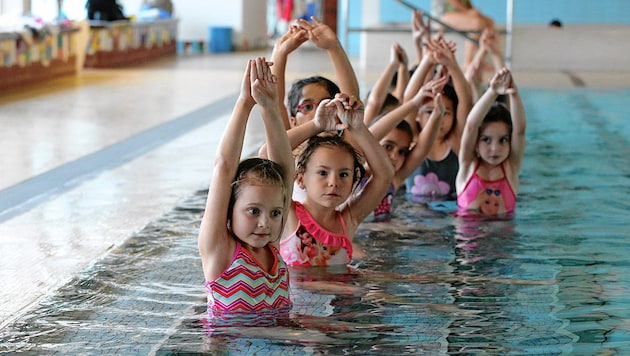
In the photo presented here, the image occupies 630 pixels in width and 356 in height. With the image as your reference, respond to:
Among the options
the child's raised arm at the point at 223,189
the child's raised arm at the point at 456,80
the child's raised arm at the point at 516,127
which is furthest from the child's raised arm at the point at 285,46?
the child's raised arm at the point at 456,80

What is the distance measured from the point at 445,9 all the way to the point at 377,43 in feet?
8.75

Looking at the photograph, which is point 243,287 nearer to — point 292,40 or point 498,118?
point 292,40

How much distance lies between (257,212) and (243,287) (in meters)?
0.27

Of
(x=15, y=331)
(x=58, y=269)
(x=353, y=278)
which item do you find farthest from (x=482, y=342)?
(x=58, y=269)

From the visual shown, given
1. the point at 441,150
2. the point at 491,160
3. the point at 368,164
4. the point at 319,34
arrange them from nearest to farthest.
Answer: the point at 368,164 → the point at 319,34 → the point at 491,160 → the point at 441,150

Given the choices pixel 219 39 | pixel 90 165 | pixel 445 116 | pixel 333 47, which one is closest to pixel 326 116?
pixel 333 47

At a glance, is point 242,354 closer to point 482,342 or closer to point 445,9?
point 482,342

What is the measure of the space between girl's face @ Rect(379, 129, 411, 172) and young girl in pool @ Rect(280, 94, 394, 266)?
90 cm

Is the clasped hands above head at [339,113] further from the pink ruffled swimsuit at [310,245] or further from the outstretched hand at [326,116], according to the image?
the pink ruffled swimsuit at [310,245]

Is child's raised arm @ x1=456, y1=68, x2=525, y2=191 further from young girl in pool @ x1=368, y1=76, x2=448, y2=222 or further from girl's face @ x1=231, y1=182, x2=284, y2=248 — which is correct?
girl's face @ x1=231, y1=182, x2=284, y2=248

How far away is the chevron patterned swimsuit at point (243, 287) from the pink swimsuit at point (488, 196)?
84.7 inches

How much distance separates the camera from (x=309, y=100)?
4.59m

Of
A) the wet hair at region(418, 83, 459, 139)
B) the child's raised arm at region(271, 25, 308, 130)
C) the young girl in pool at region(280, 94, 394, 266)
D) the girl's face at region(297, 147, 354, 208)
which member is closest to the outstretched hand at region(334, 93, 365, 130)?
the young girl in pool at region(280, 94, 394, 266)

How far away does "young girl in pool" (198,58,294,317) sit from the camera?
3.27 meters
